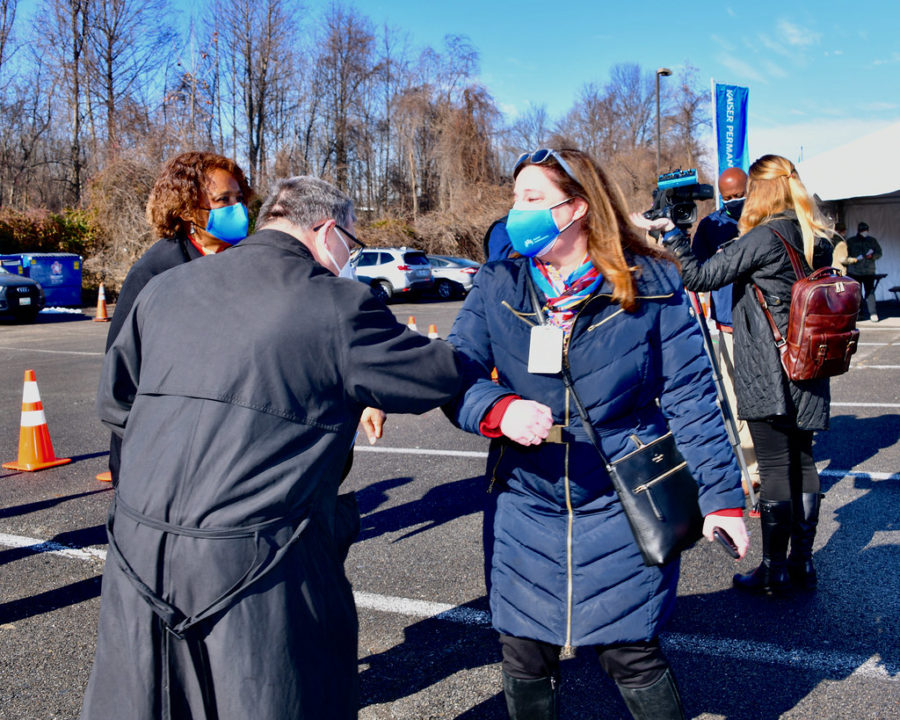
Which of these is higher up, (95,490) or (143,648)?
(143,648)

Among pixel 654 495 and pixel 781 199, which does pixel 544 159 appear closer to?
pixel 654 495

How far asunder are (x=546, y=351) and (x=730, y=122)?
41.1 feet

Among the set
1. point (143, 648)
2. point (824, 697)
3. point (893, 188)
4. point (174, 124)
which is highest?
point (174, 124)

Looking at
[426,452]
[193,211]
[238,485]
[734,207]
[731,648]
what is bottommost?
[731,648]

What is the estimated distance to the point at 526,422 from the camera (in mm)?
1989

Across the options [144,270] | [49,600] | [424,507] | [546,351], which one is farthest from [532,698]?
[424,507]

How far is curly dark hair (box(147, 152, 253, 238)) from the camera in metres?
3.03

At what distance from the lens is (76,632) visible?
3.52 m

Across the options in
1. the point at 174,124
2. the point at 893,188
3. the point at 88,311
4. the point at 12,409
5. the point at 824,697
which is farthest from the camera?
the point at 174,124

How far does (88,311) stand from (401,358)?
74.6 feet

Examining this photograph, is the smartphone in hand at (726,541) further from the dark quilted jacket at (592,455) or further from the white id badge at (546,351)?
the white id badge at (546,351)

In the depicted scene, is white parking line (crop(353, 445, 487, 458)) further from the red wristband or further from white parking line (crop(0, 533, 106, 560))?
the red wristband

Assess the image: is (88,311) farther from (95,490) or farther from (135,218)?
(95,490)

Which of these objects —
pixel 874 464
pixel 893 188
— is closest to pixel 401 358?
pixel 874 464
